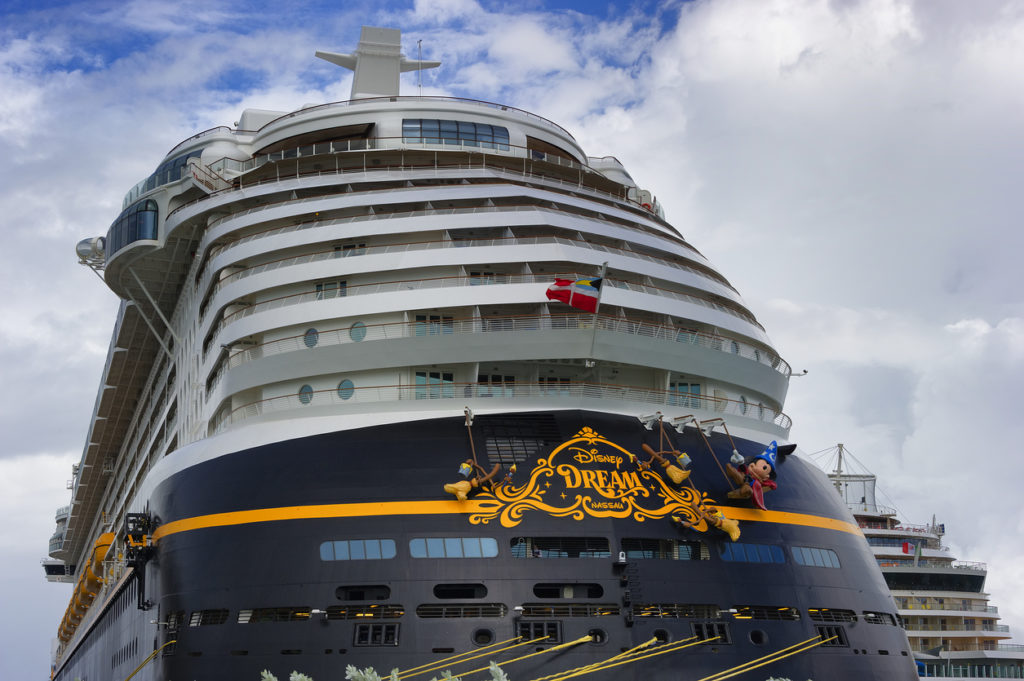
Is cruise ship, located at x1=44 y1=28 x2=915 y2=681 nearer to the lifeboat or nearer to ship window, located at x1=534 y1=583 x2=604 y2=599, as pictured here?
ship window, located at x1=534 y1=583 x2=604 y2=599

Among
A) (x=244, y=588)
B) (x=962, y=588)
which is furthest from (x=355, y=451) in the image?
(x=962, y=588)

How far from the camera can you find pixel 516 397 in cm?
2202

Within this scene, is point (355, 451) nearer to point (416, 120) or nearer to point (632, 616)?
point (632, 616)

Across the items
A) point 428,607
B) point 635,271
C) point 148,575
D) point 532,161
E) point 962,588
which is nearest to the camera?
point 428,607

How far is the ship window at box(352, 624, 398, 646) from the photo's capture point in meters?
17.6

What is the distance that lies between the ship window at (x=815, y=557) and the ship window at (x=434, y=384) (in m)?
7.78

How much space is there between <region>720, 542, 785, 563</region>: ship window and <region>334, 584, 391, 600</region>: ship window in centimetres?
647

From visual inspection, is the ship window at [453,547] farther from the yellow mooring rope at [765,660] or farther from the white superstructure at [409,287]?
the yellow mooring rope at [765,660]

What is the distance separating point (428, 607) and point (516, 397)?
18.1 ft

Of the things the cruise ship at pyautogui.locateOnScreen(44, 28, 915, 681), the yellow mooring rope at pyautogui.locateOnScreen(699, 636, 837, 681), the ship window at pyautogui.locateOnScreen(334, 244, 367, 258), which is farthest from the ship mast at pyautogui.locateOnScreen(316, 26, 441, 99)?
the yellow mooring rope at pyautogui.locateOnScreen(699, 636, 837, 681)

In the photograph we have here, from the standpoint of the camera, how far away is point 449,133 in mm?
33594

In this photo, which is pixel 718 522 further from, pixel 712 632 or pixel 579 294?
pixel 579 294

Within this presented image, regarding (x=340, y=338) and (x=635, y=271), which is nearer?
(x=340, y=338)

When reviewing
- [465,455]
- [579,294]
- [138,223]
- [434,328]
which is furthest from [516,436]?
[138,223]
